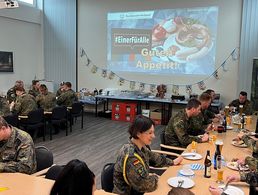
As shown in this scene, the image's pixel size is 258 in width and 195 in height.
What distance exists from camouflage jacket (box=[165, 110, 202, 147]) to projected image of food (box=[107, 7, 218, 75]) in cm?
455

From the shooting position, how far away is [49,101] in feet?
22.1

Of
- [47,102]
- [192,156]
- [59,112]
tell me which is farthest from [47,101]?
[192,156]

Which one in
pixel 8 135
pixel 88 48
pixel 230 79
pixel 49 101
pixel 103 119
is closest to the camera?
pixel 8 135

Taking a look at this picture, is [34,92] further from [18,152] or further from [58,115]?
[18,152]

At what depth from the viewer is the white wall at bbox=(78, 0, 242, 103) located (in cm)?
756

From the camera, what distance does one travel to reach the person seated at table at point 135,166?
224 cm

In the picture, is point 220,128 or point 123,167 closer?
point 123,167

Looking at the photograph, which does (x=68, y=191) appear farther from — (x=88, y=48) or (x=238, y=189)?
(x=88, y=48)

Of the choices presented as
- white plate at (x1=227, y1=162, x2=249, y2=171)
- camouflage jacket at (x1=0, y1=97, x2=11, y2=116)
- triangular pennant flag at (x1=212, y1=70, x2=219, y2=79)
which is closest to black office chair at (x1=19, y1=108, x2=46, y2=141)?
camouflage jacket at (x1=0, y1=97, x2=11, y2=116)

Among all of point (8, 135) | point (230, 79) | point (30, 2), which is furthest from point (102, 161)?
point (30, 2)

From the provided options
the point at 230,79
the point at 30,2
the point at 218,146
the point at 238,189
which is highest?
the point at 30,2

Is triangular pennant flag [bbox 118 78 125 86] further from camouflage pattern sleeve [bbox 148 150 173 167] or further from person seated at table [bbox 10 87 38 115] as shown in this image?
camouflage pattern sleeve [bbox 148 150 173 167]

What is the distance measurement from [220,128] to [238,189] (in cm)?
210

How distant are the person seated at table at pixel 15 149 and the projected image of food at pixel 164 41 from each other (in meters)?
6.16
